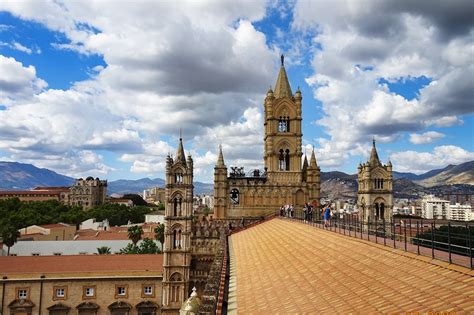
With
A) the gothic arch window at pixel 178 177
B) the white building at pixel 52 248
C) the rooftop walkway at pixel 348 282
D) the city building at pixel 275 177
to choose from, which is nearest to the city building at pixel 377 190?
the city building at pixel 275 177

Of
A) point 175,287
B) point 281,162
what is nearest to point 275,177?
point 281,162

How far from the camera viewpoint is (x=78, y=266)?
161ft

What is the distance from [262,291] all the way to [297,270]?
69.0 inches

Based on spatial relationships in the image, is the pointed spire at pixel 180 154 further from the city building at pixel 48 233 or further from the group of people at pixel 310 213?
the city building at pixel 48 233

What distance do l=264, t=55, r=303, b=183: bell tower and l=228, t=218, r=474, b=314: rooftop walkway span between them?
42.0 m

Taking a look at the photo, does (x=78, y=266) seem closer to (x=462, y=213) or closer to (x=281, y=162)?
(x=281, y=162)

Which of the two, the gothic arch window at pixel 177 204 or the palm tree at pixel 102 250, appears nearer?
the gothic arch window at pixel 177 204

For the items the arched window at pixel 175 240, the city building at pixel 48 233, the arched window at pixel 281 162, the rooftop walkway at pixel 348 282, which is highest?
the arched window at pixel 281 162

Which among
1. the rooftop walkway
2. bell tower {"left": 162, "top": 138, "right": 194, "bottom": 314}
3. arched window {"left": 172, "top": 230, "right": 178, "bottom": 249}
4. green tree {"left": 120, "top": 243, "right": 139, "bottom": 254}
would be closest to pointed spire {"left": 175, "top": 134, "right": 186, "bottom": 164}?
bell tower {"left": 162, "top": 138, "right": 194, "bottom": 314}

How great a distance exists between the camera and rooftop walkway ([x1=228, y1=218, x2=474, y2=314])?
852cm

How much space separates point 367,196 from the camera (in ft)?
196

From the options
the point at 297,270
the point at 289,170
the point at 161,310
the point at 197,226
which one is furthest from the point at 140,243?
the point at 297,270

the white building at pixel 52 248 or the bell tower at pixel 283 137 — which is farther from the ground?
the bell tower at pixel 283 137

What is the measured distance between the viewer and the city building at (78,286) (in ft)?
151
